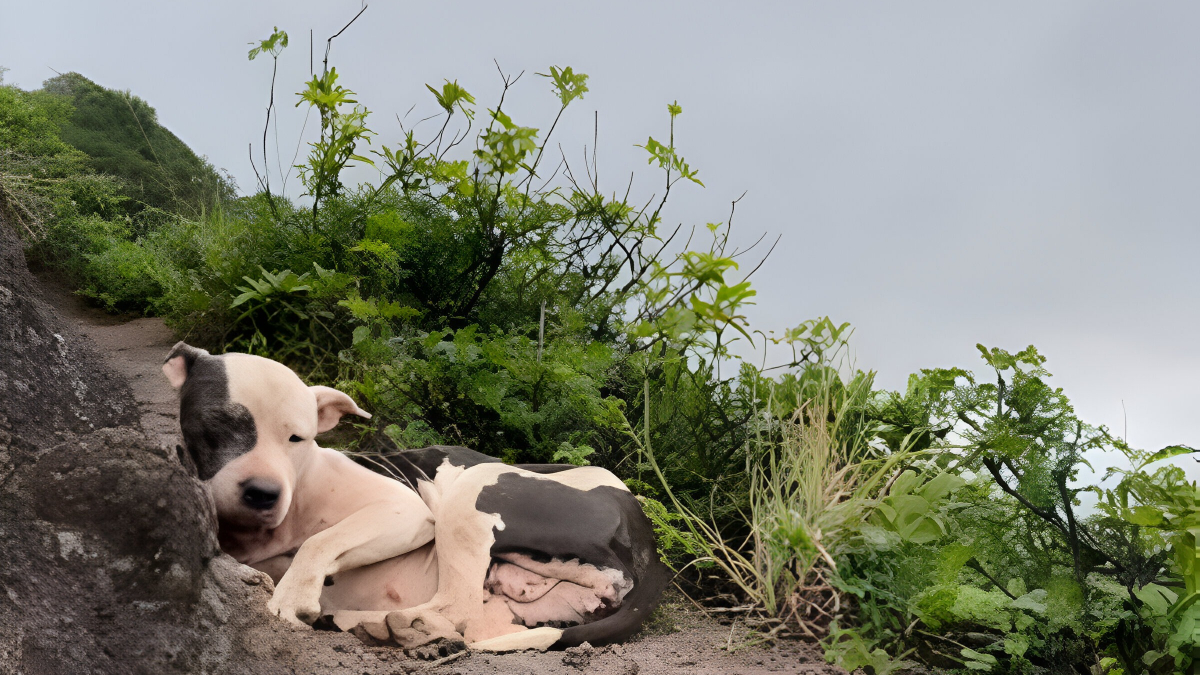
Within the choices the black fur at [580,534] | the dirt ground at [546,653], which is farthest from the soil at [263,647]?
the black fur at [580,534]

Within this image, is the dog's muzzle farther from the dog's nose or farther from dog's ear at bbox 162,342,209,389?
dog's ear at bbox 162,342,209,389

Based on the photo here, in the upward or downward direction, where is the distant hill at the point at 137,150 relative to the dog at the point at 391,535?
upward

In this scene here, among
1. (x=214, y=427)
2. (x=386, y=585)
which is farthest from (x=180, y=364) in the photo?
(x=386, y=585)

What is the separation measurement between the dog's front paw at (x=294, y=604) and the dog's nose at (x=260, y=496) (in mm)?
260

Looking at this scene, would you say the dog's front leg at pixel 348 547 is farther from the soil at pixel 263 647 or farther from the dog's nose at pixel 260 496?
the dog's nose at pixel 260 496

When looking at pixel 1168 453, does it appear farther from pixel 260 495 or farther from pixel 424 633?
pixel 260 495

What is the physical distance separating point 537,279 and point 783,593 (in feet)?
9.59

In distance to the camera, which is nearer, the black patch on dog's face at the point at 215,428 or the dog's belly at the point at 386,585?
the black patch on dog's face at the point at 215,428

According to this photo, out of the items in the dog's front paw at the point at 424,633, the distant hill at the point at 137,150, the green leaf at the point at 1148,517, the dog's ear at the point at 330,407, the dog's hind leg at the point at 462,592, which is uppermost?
the distant hill at the point at 137,150

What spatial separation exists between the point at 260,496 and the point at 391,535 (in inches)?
18.6

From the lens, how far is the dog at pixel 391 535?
2402mm

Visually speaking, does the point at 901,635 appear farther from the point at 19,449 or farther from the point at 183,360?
the point at 19,449

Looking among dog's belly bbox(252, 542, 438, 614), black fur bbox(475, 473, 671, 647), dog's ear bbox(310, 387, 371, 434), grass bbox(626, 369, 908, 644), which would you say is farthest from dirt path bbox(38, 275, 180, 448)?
grass bbox(626, 369, 908, 644)

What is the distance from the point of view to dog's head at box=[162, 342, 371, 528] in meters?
Answer: 2.38
